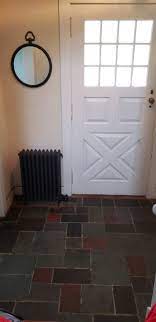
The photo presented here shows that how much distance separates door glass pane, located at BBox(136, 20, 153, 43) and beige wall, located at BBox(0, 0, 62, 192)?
757 mm

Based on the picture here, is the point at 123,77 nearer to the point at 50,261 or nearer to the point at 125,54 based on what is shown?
the point at 125,54

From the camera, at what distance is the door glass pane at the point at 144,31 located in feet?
7.22

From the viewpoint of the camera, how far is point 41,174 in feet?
8.43

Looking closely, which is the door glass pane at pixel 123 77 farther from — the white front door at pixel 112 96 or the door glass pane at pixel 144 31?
the door glass pane at pixel 144 31

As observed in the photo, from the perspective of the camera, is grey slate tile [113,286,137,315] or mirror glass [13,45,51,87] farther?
mirror glass [13,45,51,87]

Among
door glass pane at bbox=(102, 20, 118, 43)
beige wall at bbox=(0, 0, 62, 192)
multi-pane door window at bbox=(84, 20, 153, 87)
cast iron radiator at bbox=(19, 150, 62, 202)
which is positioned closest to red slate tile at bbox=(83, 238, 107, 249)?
cast iron radiator at bbox=(19, 150, 62, 202)

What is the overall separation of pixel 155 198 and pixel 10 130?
183cm

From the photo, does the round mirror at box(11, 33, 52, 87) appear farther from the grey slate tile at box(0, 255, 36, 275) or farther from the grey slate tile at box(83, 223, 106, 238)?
the grey slate tile at box(0, 255, 36, 275)

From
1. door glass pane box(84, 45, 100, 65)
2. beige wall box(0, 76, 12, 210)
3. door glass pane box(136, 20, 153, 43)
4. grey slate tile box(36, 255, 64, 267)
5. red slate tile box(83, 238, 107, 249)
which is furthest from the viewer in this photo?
beige wall box(0, 76, 12, 210)

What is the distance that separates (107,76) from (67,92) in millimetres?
430

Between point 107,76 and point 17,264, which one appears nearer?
point 17,264

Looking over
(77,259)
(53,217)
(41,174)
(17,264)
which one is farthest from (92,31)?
(17,264)

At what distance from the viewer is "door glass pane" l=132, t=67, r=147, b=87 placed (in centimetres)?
236

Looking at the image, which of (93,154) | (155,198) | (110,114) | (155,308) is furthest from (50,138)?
(155,308)
